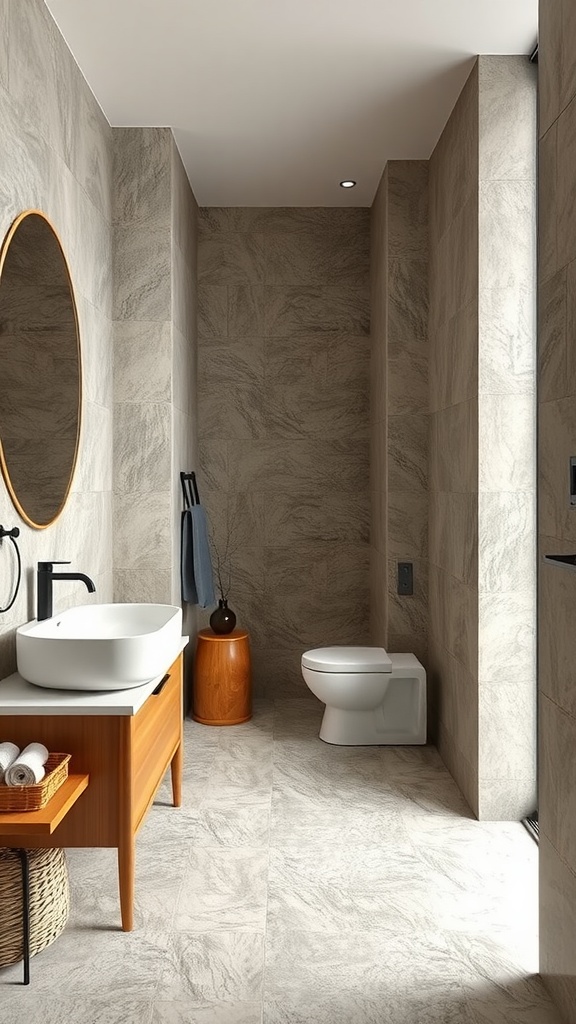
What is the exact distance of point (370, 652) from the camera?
3.90 metres

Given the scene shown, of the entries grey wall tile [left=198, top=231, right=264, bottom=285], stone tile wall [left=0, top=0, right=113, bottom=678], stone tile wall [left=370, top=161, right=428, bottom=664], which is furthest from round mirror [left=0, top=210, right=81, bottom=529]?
grey wall tile [left=198, top=231, right=264, bottom=285]

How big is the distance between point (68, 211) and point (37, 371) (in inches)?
25.6

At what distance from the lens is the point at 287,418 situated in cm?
471

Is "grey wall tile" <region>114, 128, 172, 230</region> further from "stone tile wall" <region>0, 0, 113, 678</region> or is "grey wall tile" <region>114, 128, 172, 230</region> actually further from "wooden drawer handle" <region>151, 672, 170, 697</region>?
"wooden drawer handle" <region>151, 672, 170, 697</region>

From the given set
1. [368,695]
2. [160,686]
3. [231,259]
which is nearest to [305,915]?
[160,686]

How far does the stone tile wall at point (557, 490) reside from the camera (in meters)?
1.85

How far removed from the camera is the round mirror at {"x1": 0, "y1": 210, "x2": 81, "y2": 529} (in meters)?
2.36

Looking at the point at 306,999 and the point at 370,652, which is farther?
the point at 370,652

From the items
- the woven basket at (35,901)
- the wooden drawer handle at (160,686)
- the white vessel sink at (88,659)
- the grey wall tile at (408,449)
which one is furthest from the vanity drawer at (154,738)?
the grey wall tile at (408,449)

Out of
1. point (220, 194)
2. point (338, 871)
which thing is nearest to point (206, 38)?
point (220, 194)

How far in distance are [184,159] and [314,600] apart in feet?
7.45

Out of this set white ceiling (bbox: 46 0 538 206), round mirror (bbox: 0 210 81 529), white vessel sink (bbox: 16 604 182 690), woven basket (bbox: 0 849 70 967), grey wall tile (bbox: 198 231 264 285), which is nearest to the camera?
woven basket (bbox: 0 849 70 967)

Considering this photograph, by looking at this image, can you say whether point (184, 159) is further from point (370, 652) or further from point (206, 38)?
point (370, 652)

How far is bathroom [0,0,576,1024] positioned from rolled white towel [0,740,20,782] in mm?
355
